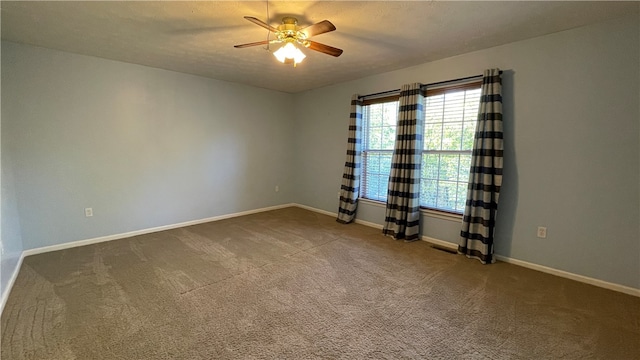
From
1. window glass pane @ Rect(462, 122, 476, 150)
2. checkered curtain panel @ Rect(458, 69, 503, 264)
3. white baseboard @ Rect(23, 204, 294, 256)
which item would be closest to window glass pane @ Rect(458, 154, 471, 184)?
window glass pane @ Rect(462, 122, 476, 150)

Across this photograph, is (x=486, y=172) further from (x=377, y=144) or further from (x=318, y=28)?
(x=318, y=28)

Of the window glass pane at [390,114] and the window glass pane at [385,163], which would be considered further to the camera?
the window glass pane at [385,163]

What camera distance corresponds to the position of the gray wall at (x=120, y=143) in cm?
305

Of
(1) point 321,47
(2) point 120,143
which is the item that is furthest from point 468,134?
(2) point 120,143

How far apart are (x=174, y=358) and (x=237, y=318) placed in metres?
0.47

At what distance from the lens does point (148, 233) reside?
154 inches

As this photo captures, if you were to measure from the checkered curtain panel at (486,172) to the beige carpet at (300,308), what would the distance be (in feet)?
0.93

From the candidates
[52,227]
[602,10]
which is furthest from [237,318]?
[602,10]

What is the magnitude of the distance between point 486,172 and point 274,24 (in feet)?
8.76

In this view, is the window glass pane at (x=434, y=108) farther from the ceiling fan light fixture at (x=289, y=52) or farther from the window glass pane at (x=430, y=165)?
the ceiling fan light fixture at (x=289, y=52)

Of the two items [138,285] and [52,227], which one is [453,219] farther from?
[52,227]

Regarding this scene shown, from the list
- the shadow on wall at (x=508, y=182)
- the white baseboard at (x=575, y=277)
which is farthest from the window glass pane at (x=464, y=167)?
the white baseboard at (x=575, y=277)

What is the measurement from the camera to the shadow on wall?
9.65 feet

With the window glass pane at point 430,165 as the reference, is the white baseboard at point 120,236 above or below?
below
